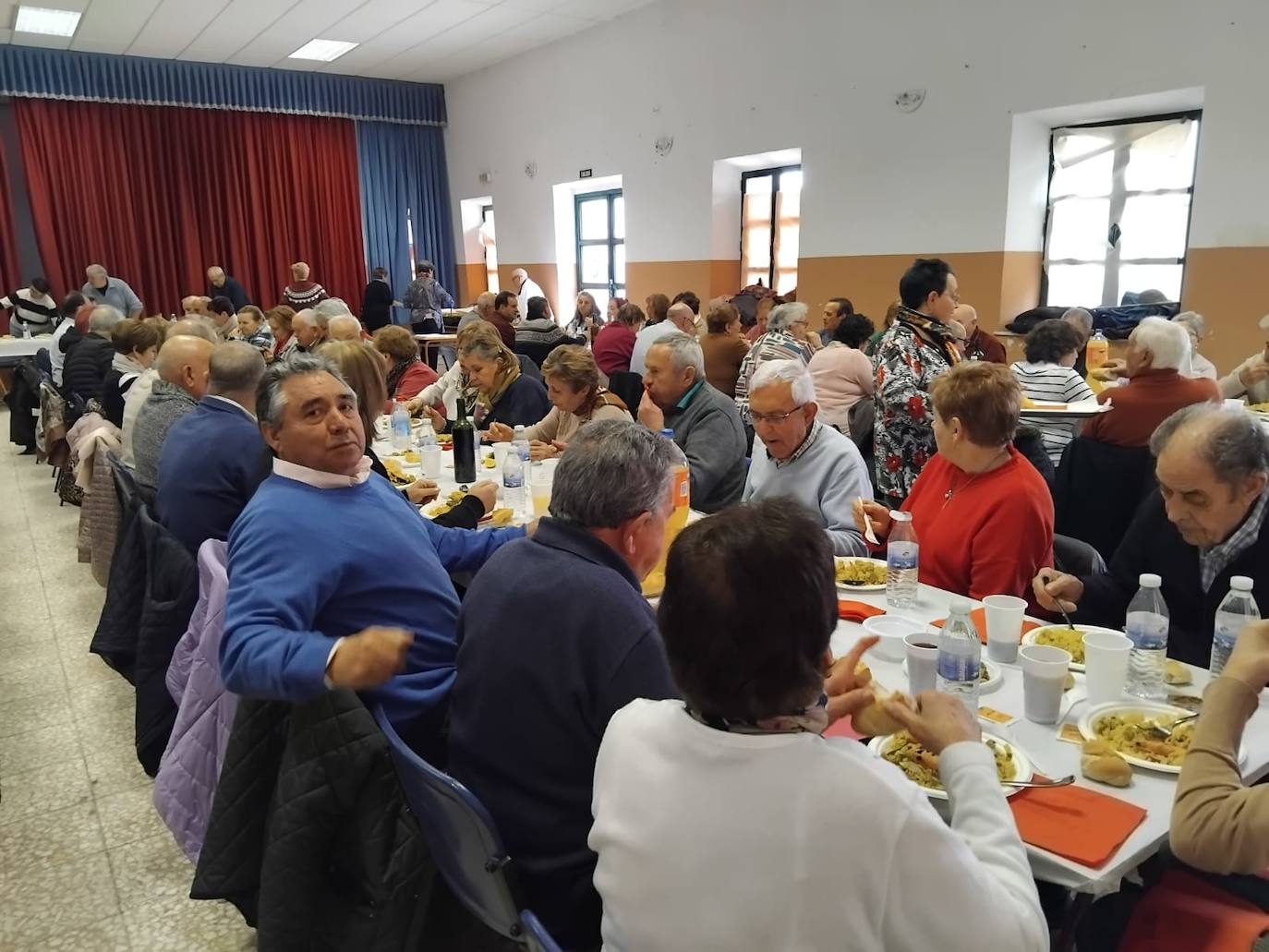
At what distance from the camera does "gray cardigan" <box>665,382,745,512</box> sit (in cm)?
325

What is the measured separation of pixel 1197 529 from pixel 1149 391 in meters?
1.88

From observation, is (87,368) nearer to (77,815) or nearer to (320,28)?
(77,815)

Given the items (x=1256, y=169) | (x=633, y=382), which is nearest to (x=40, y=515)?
(x=633, y=382)

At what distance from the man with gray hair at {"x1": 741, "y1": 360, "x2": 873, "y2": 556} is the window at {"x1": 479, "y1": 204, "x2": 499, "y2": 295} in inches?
440

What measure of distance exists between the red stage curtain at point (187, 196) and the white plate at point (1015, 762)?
1225 centimetres

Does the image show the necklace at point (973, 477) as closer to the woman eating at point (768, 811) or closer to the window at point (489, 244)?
the woman eating at point (768, 811)

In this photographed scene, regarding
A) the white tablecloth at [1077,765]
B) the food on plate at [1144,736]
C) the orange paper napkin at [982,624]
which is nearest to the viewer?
the white tablecloth at [1077,765]

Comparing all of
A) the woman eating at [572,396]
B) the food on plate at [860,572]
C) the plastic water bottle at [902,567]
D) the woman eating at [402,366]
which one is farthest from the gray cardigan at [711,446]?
the woman eating at [402,366]

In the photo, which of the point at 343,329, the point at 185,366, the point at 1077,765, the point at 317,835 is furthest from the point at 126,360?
the point at 1077,765

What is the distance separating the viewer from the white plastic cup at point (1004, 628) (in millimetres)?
1806

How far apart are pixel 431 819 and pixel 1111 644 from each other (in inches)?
49.1

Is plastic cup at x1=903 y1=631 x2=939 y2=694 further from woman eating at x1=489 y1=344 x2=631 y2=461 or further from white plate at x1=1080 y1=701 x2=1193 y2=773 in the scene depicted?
woman eating at x1=489 y1=344 x2=631 y2=461

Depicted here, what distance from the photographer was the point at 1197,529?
1.87 meters

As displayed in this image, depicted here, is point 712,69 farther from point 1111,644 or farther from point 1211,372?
point 1111,644
